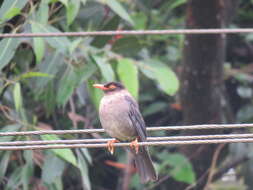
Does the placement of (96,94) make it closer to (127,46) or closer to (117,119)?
(117,119)

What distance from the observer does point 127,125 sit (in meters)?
6.34

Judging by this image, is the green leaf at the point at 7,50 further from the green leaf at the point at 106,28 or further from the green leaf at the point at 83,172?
the green leaf at the point at 83,172

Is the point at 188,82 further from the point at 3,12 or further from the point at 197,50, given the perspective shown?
the point at 3,12

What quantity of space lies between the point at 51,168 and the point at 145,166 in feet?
4.21

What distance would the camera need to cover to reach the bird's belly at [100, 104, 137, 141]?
6.30 meters

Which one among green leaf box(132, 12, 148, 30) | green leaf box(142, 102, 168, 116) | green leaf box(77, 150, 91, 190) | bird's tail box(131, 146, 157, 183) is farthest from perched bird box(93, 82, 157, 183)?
green leaf box(142, 102, 168, 116)

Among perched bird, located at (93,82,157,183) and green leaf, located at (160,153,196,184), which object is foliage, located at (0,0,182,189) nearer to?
perched bird, located at (93,82,157,183)

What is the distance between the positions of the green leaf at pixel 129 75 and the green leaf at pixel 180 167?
1885mm

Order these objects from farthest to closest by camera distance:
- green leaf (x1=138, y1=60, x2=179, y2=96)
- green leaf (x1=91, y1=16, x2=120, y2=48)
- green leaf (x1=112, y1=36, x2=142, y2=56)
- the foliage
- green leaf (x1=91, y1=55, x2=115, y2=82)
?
green leaf (x1=112, y1=36, x2=142, y2=56)
green leaf (x1=91, y1=16, x2=120, y2=48)
green leaf (x1=138, y1=60, x2=179, y2=96)
green leaf (x1=91, y1=55, x2=115, y2=82)
the foliage

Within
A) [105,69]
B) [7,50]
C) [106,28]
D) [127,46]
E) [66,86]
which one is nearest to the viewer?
[7,50]

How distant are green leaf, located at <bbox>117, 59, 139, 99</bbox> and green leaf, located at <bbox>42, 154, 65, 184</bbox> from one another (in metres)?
1.09

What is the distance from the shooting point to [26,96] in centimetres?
858

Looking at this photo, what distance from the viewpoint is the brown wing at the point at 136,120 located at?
6.26 meters

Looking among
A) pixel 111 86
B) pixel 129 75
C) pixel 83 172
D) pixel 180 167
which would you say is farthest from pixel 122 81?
pixel 180 167
